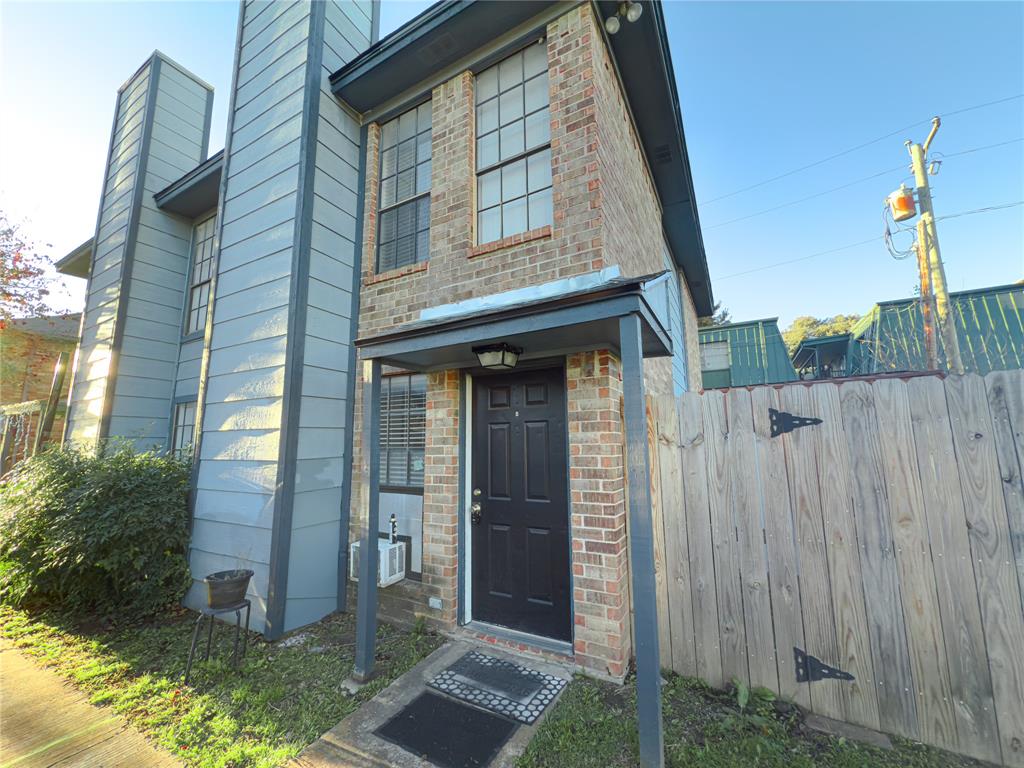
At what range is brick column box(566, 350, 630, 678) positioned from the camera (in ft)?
9.44

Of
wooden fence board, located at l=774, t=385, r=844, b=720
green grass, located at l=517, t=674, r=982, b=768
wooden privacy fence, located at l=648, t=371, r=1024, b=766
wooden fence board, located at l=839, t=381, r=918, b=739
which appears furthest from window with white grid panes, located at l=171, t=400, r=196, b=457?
wooden fence board, located at l=839, t=381, r=918, b=739

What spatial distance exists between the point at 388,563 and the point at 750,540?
3.04 metres

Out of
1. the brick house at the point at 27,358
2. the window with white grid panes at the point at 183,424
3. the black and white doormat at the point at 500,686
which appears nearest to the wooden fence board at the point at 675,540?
the black and white doormat at the point at 500,686

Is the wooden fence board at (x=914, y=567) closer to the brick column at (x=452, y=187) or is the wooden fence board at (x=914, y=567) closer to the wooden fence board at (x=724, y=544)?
the wooden fence board at (x=724, y=544)

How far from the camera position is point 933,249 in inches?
337

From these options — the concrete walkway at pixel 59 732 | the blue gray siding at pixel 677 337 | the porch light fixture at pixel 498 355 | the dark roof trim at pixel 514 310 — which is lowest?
the concrete walkway at pixel 59 732

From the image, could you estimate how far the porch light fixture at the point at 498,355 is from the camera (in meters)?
3.12

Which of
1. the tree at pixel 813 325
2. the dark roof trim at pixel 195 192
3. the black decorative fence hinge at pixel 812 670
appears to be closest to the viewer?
the black decorative fence hinge at pixel 812 670

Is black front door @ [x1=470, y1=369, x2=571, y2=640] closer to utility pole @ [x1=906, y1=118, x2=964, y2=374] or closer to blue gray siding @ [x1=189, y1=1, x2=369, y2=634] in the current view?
blue gray siding @ [x1=189, y1=1, x2=369, y2=634]

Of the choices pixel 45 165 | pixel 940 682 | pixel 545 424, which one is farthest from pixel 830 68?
pixel 45 165

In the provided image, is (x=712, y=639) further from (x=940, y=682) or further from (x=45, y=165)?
(x=45, y=165)

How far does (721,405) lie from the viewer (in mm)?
2840

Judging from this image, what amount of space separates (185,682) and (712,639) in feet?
12.4

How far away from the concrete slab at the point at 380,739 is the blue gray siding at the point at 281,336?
158cm
